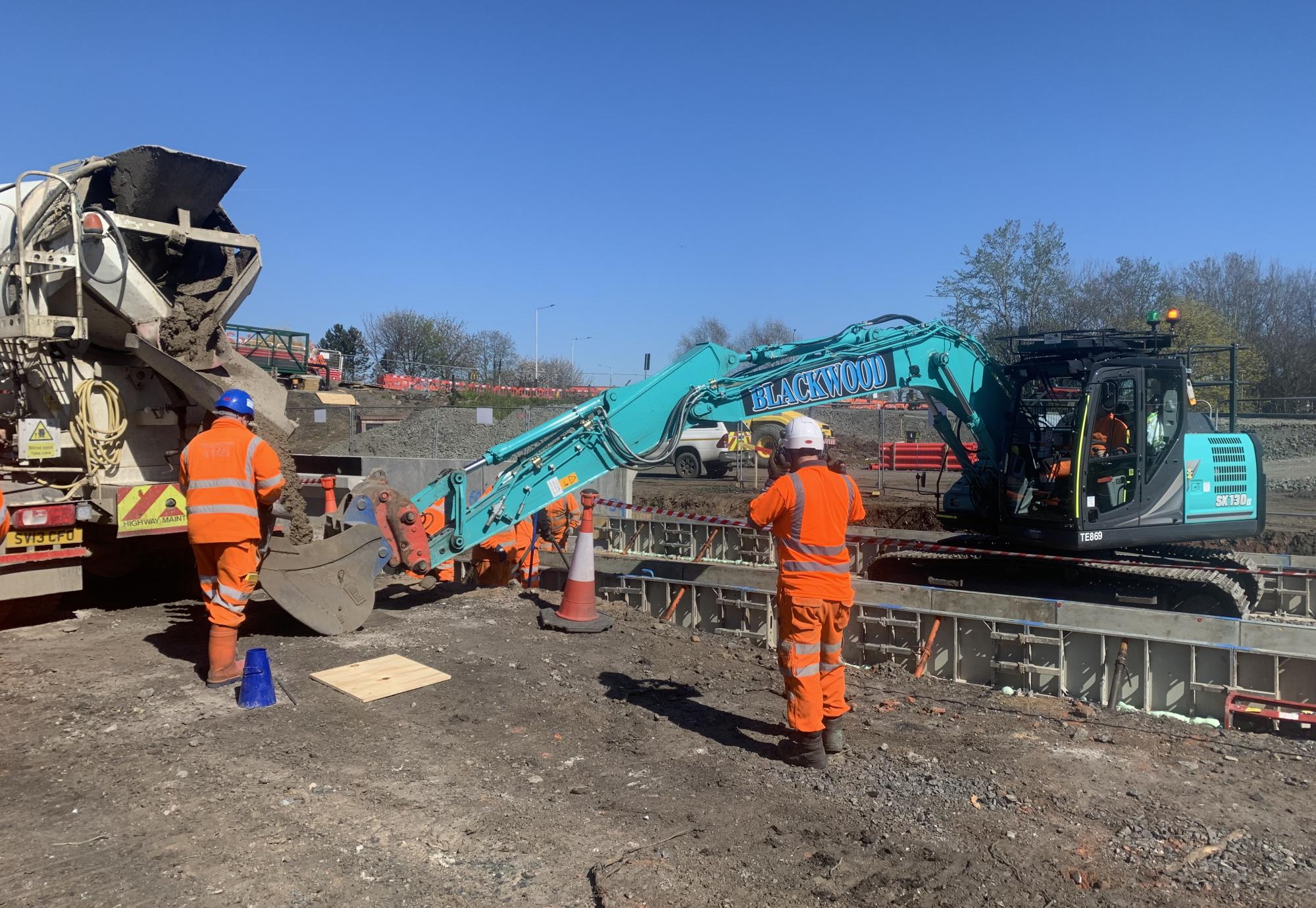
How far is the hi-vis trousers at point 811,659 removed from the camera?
4730 millimetres

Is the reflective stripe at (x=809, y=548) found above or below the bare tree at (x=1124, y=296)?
below

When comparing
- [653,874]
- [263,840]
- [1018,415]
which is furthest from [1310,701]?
[263,840]

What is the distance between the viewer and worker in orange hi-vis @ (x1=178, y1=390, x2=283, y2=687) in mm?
5320

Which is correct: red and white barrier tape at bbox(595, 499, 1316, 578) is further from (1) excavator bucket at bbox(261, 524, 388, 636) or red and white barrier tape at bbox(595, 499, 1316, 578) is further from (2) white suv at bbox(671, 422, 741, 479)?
(2) white suv at bbox(671, 422, 741, 479)

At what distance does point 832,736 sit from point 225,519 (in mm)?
3728

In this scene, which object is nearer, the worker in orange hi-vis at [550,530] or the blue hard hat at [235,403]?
the blue hard hat at [235,403]

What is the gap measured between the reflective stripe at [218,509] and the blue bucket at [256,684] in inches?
32.4

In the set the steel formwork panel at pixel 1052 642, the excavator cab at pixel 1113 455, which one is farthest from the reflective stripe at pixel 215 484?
the excavator cab at pixel 1113 455

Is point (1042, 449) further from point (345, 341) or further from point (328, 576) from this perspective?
point (345, 341)

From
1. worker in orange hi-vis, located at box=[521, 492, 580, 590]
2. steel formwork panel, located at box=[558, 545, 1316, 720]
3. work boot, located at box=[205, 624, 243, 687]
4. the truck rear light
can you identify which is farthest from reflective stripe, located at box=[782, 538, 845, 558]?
the truck rear light

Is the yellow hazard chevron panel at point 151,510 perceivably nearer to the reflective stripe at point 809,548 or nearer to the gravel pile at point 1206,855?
the reflective stripe at point 809,548

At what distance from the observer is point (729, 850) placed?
149 inches

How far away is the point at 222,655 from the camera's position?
5426 mm

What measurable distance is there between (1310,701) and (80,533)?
8.39 m
